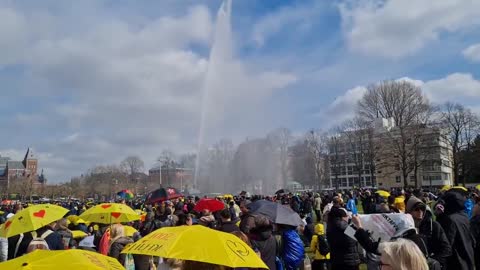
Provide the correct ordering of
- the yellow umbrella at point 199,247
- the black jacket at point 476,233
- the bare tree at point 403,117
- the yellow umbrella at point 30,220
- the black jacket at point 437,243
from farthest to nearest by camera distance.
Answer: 1. the bare tree at point 403,117
2. the black jacket at point 476,233
3. the yellow umbrella at point 30,220
4. the black jacket at point 437,243
5. the yellow umbrella at point 199,247

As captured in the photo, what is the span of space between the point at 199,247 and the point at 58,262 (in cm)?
108

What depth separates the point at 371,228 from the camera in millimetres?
5406

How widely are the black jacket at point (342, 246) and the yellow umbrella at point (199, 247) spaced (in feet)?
12.2

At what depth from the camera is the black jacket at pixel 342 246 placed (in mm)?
6918

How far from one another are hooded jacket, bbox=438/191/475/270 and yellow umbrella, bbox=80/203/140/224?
6.49 meters

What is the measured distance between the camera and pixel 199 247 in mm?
3225

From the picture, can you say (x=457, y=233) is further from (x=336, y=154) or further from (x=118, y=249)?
(x=336, y=154)

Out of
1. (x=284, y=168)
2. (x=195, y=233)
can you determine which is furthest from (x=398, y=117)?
(x=195, y=233)

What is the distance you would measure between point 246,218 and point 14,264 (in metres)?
4.10

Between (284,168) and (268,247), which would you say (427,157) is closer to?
(284,168)

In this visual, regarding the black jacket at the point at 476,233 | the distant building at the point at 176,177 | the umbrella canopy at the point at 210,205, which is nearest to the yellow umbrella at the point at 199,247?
the black jacket at the point at 476,233

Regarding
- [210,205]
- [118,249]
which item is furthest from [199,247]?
[210,205]

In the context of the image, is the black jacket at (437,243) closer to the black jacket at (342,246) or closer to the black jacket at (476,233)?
the black jacket at (342,246)

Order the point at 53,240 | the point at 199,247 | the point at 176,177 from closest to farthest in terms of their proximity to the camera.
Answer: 1. the point at 199,247
2. the point at 53,240
3. the point at 176,177
